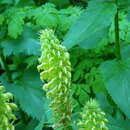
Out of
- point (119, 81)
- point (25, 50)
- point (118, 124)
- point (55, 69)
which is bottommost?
point (118, 124)

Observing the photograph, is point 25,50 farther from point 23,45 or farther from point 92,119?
point 92,119

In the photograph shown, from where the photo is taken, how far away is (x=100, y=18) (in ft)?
9.70

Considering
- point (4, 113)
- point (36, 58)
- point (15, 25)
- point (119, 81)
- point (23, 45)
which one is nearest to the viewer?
point (4, 113)

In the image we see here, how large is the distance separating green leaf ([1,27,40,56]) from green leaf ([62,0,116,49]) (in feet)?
3.94

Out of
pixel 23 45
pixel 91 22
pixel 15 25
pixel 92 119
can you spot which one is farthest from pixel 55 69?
pixel 23 45

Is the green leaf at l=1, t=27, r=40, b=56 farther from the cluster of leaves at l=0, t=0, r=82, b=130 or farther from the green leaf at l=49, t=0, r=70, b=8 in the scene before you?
the green leaf at l=49, t=0, r=70, b=8

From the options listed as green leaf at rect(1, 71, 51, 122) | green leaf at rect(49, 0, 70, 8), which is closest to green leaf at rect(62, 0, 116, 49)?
green leaf at rect(1, 71, 51, 122)

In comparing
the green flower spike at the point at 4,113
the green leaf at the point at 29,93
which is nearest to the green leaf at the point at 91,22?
the green leaf at the point at 29,93

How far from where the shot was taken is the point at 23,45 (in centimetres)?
425

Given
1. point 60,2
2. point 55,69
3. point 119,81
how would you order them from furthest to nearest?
point 60,2 < point 119,81 < point 55,69

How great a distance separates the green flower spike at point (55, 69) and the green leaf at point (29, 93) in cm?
203

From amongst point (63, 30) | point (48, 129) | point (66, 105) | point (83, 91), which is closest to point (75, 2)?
point (63, 30)

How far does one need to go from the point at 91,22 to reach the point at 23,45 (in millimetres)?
1464

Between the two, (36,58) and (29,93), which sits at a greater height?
(36,58)
